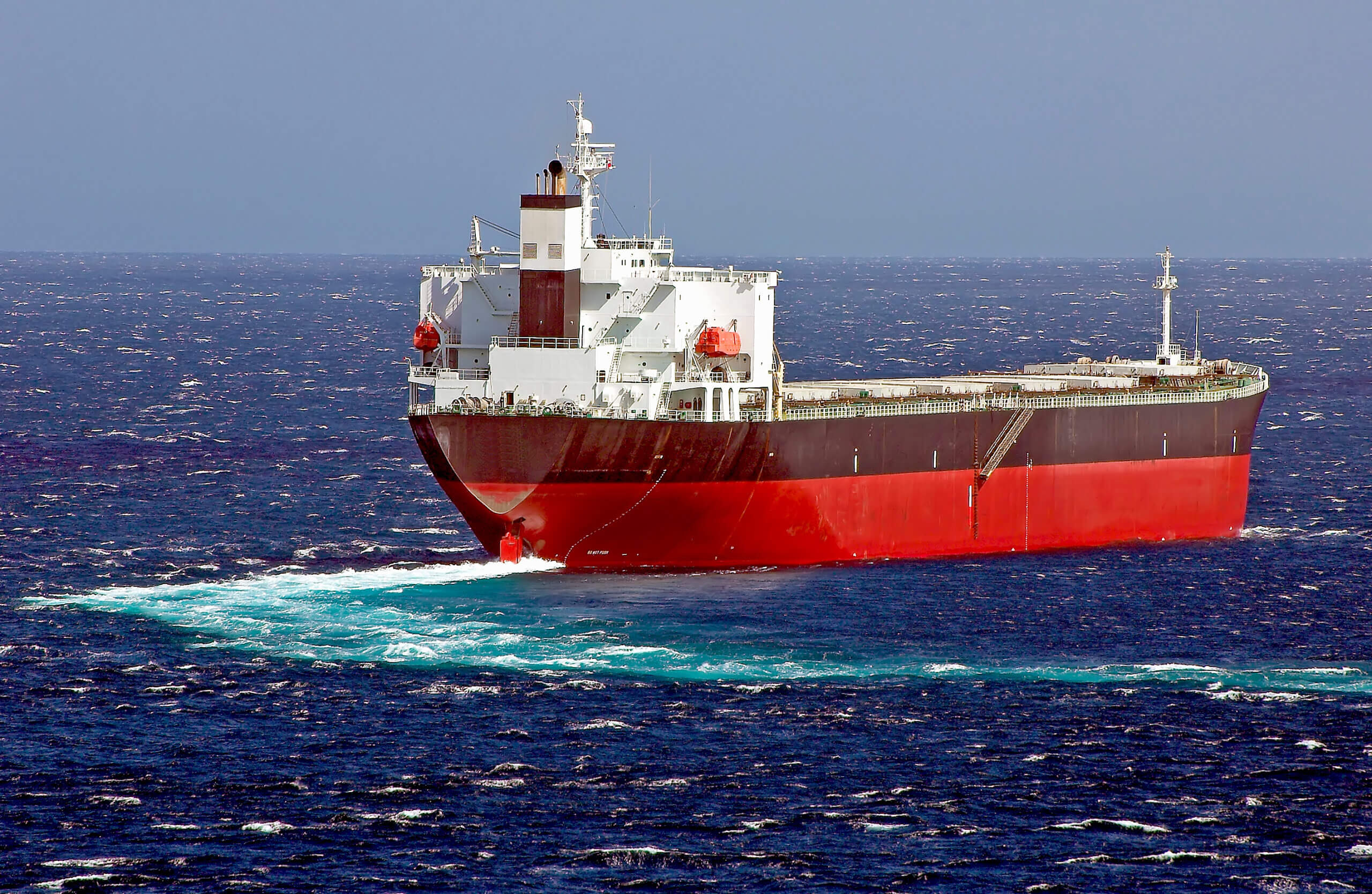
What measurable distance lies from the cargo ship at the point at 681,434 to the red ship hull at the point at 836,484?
0.07 m

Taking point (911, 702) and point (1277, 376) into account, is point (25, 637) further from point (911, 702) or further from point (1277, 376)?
point (1277, 376)

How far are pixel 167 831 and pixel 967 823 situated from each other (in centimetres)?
1333

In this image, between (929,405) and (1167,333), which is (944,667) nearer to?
(929,405)

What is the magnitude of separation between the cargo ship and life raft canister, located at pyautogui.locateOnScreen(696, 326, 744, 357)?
54 millimetres

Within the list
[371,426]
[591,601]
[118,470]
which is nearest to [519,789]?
[591,601]

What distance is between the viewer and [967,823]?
101 ft

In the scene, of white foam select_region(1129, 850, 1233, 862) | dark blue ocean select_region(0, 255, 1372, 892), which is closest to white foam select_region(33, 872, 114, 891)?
dark blue ocean select_region(0, 255, 1372, 892)

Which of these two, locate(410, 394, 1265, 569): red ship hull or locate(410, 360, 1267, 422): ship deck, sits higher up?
locate(410, 360, 1267, 422): ship deck

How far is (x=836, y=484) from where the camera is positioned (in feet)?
174

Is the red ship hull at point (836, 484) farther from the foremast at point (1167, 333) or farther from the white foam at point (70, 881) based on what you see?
the white foam at point (70, 881)

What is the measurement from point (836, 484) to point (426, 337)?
1271 cm

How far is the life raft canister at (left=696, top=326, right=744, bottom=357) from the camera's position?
51062 millimetres

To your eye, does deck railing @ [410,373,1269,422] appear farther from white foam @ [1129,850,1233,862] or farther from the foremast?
white foam @ [1129,850,1233,862]

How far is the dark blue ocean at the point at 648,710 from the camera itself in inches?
1151
